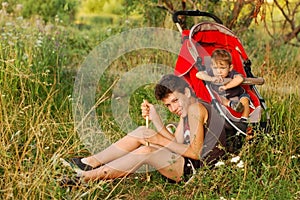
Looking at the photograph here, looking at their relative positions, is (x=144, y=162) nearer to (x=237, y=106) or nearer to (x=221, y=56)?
(x=237, y=106)

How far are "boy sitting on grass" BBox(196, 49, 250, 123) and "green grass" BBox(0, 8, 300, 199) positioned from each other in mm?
327

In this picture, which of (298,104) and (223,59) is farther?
(298,104)

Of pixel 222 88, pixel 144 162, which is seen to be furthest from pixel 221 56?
pixel 144 162

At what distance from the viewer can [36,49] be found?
629 centimetres

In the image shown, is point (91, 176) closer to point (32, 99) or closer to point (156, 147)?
point (156, 147)

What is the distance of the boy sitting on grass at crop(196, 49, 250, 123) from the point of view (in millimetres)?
4414

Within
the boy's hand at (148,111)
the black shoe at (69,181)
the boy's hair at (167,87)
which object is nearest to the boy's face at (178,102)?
the boy's hair at (167,87)

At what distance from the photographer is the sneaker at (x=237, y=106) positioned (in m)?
4.33

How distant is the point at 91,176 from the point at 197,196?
0.72 metres

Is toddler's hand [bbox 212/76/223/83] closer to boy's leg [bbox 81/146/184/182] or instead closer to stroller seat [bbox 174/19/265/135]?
stroller seat [bbox 174/19/265/135]

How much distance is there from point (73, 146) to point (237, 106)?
120cm

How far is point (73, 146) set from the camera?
4.09m

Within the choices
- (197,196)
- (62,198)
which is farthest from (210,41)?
(62,198)

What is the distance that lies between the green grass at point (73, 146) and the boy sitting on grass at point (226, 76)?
0.33 m
